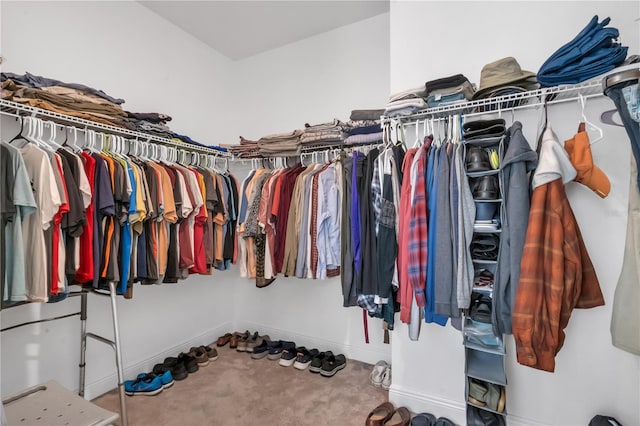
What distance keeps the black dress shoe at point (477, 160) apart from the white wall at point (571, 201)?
0.44 m

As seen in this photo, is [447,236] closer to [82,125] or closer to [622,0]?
[622,0]

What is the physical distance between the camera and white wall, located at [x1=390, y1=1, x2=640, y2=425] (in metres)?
1.43

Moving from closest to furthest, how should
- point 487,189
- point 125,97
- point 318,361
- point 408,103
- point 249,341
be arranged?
point 487,189
point 408,103
point 125,97
point 318,361
point 249,341

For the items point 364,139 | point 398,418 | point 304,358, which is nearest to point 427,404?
point 398,418

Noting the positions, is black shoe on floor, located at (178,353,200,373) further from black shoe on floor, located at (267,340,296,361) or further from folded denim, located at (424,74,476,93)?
folded denim, located at (424,74,476,93)

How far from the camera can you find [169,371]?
2.17 m

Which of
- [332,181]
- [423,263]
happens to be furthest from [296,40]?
[423,263]

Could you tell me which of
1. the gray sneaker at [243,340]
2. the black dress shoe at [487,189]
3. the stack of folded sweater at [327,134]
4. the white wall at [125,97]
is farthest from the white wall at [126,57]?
the black dress shoe at [487,189]

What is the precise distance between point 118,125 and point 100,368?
1.66 meters

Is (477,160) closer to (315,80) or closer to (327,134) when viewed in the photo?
(327,134)

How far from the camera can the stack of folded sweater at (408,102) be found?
160 cm

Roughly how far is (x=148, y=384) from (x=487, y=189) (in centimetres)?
246

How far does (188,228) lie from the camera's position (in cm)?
206

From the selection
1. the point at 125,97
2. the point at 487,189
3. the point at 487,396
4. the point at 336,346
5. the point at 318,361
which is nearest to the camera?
the point at 487,189
